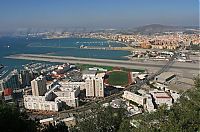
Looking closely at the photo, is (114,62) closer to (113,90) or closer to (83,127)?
(113,90)

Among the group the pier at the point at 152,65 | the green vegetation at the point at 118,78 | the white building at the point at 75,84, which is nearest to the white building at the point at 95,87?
the white building at the point at 75,84

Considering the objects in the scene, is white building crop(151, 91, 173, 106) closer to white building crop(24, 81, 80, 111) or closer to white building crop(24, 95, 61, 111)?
white building crop(24, 81, 80, 111)

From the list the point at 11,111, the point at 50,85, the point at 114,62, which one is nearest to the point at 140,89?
the point at 50,85

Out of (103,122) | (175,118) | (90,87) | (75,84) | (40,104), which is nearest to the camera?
(175,118)

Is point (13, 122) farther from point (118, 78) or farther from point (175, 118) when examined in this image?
point (118, 78)

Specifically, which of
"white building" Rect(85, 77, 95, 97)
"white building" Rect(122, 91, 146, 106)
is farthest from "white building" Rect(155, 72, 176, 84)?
"white building" Rect(85, 77, 95, 97)

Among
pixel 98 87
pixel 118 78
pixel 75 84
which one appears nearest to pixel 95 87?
pixel 98 87

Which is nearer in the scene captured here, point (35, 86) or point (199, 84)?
point (199, 84)

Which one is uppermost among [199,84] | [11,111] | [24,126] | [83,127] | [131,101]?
[199,84]

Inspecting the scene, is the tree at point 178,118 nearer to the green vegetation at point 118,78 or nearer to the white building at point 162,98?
the white building at point 162,98

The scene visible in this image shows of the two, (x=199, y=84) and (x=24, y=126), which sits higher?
(x=199, y=84)
